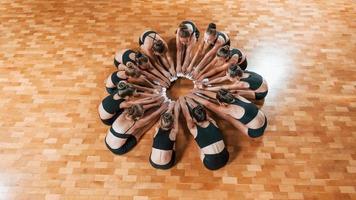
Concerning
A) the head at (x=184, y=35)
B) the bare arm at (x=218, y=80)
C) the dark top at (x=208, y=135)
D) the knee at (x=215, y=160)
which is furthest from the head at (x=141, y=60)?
the knee at (x=215, y=160)

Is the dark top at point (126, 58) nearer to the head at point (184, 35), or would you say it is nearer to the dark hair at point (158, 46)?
the dark hair at point (158, 46)

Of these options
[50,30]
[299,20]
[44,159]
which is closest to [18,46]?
[50,30]

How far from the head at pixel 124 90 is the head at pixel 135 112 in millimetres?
79

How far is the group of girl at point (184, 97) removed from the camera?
4.51 feet

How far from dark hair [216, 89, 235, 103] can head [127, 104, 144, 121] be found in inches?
13.0

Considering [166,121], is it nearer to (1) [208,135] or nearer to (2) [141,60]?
(1) [208,135]

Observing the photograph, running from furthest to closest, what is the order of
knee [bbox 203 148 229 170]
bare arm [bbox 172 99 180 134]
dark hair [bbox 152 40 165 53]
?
dark hair [bbox 152 40 165 53], bare arm [bbox 172 99 180 134], knee [bbox 203 148 229 170]

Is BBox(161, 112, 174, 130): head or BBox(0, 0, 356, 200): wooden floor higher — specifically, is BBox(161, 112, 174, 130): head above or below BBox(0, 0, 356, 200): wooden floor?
above

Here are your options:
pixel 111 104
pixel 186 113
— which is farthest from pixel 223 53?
pixel 111 104

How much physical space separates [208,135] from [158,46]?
0.54m

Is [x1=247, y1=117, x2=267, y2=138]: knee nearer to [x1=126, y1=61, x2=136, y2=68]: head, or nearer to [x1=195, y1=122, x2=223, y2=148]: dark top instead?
[x1=195, y1=122, x2=223, y2=148]: dark top

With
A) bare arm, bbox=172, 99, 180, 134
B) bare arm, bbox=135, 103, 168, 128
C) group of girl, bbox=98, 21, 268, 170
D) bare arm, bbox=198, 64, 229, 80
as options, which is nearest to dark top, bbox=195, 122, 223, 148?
group of girl, bbox=98, 21, 268, 170

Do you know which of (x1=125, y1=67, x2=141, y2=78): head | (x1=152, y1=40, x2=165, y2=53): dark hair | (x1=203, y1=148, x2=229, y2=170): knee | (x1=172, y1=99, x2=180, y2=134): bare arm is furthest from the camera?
(x1=152, y1=40, x2=165, y2=53): dark hair

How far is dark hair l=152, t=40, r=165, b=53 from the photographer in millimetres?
1666
